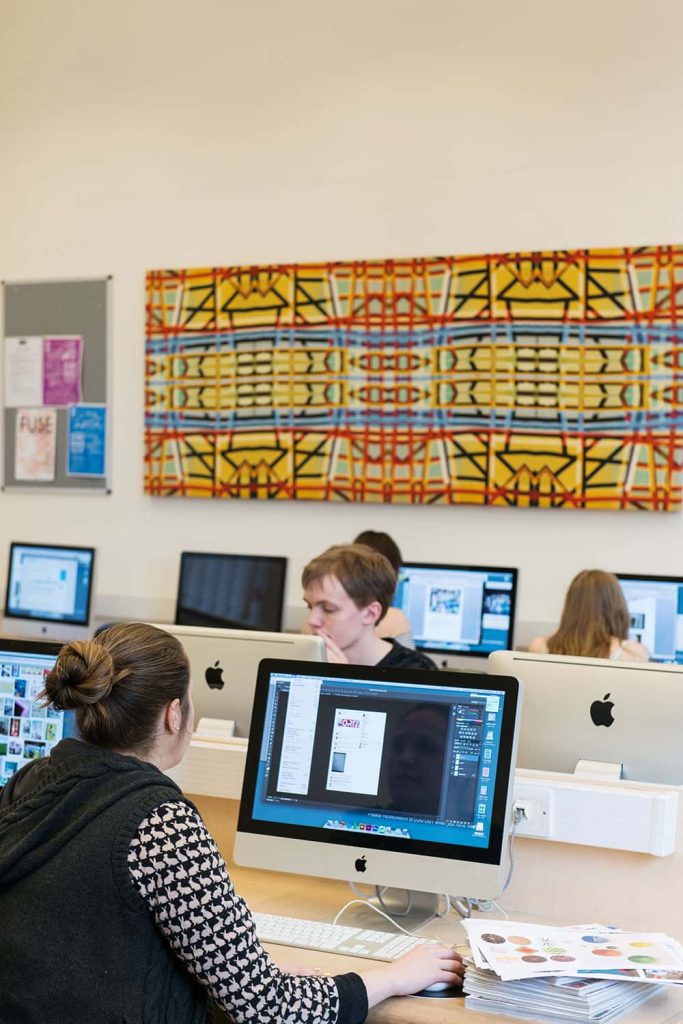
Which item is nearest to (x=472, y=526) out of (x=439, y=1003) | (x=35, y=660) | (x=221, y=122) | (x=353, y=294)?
(x=353, y=294)

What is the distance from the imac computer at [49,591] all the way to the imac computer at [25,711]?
2.86 m

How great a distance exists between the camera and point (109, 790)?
1.71m

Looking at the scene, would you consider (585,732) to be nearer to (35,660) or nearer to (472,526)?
(35,660)

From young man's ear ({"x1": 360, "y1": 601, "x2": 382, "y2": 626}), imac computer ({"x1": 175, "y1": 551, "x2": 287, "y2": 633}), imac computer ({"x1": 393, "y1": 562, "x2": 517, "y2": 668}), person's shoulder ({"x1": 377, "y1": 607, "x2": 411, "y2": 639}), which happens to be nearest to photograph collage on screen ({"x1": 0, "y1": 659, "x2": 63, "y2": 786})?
young man's ear ({"x1": 360, "y1": 601, "x2": 382, "y2": 626})

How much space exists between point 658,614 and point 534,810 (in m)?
2.32

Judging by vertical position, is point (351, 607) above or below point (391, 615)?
above

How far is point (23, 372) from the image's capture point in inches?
229

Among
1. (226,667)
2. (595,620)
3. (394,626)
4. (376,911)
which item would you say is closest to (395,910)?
(376,911)

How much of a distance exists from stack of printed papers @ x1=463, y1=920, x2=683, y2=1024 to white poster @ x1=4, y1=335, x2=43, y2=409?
4334 millimetres

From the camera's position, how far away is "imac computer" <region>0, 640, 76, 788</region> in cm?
237

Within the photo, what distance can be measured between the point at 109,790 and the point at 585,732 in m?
1.04

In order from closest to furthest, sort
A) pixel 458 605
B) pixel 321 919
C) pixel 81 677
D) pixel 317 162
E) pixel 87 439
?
pixel 81 677 → pixel 321 919 → pixel 458 605 → pixel 317 162 → pixel 87 439

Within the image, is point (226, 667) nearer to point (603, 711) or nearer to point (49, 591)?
point (603, 711)

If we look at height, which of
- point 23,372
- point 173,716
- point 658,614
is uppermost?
point 23,372
